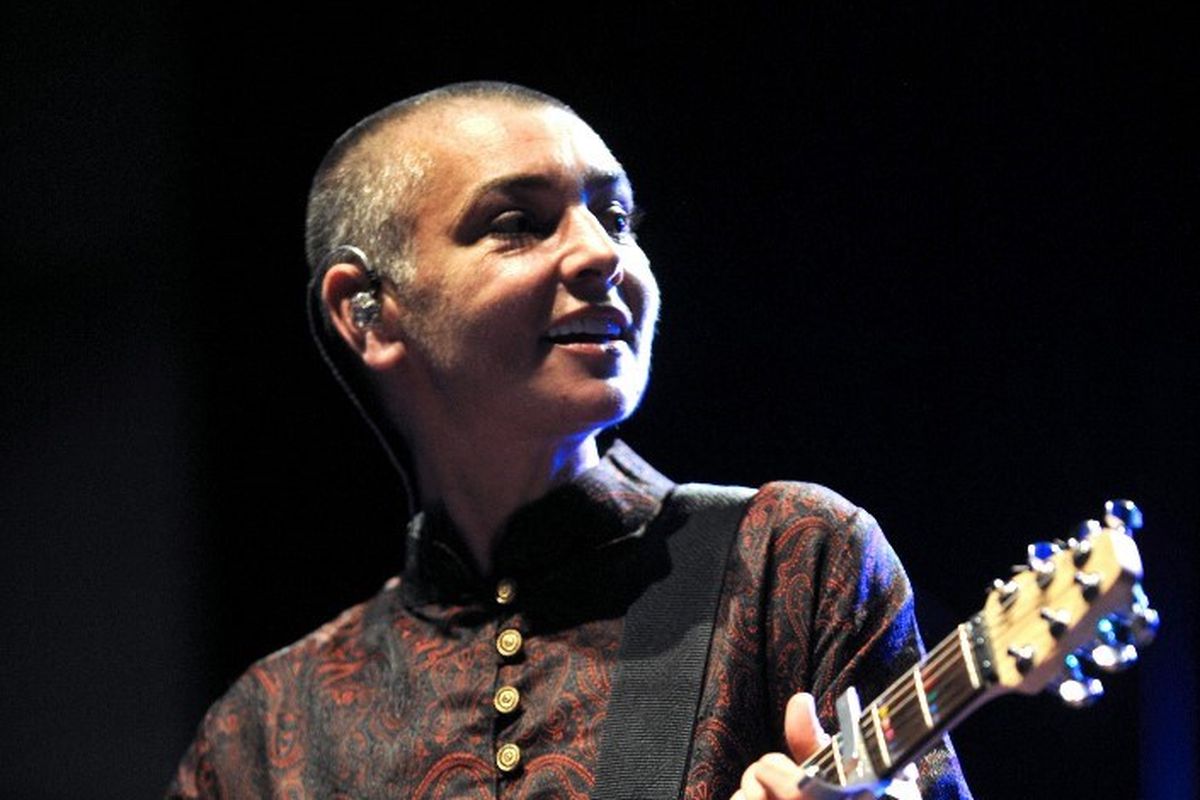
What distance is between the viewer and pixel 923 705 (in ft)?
4.69

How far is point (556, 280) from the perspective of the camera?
1.99 m

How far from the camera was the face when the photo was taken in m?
1.97

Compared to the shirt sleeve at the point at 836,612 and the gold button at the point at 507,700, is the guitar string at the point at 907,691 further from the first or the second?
the gold button at the point at 507,700

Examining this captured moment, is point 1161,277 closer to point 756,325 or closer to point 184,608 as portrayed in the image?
point 756,325

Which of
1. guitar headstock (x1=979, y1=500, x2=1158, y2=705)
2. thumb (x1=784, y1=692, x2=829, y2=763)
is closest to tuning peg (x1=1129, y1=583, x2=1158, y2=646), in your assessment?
guitar headstock (x1=979, y1=500, x2=1158, y2=705)

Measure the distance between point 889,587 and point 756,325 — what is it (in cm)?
45

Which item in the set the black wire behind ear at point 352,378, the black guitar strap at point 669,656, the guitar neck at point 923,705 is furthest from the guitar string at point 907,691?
the black wire behind ear at point 352,378

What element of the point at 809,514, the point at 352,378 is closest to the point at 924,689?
the point at 809,514

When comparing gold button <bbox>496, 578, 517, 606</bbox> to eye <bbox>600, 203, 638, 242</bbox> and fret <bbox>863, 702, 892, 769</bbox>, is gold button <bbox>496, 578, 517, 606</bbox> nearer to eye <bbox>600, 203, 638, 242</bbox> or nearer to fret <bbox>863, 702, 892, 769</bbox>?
eye <bbox>600, 203, 638, 242</bbox>

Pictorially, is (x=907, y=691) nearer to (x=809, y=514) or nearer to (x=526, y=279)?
(x=809, y=514)

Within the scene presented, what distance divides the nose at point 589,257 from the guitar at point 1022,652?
26.2 inches

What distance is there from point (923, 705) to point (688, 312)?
2.95ft

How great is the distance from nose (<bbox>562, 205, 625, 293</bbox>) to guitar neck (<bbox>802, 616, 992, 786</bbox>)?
69 centimetres

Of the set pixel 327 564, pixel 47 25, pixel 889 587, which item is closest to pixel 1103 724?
pixel 889 587
